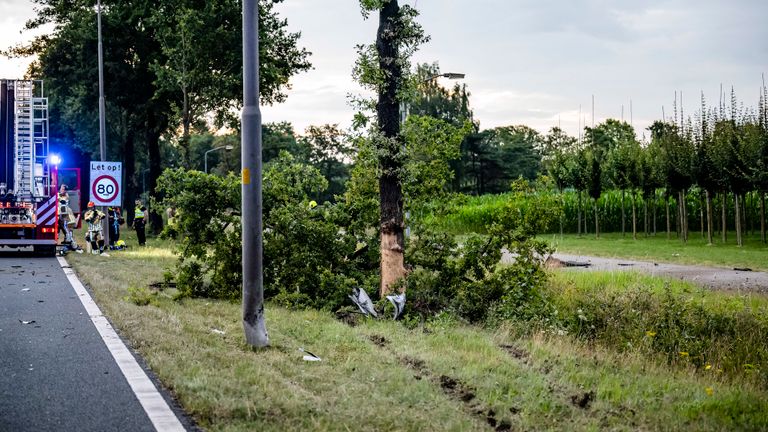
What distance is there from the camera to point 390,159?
11953 millimetres

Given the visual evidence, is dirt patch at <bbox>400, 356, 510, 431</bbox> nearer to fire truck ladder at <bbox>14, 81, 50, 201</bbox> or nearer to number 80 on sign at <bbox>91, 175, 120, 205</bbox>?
number 80 on sign at <bbox>91, 175, 120, 205</bbox>

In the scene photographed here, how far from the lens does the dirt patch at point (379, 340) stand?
909 cm

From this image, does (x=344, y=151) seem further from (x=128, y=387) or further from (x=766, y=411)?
(x=766, y=411)

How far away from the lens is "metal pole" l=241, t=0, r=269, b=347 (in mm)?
8594

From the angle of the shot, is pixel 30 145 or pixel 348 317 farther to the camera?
pixel 30 145

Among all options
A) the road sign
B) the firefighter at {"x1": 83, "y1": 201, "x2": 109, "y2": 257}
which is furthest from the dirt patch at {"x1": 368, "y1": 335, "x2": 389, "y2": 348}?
the firefighter at {"x1": 83, "y1": 201, "x2": 109, "y2": 257}

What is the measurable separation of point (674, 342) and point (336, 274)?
17.0 feet

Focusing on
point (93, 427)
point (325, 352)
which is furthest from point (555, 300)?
point (93, 427)

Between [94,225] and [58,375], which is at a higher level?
[94,225]

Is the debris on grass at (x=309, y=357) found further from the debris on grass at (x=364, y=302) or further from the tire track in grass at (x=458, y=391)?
the debris on grass at (x=364, y=302)

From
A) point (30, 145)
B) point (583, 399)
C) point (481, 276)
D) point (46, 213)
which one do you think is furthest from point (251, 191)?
point (30, 145)

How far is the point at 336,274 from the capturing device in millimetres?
13000

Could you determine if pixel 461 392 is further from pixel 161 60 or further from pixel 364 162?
pixel 161 60

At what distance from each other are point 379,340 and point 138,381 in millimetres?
3169
